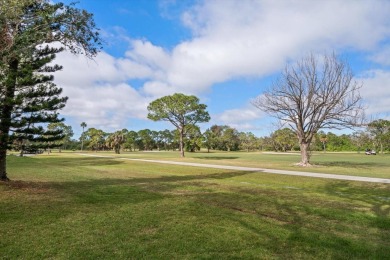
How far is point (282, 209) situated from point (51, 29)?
9.33 m

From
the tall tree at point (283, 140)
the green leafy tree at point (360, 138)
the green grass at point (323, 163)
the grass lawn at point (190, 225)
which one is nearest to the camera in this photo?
the grass lawn at point (190, 225)

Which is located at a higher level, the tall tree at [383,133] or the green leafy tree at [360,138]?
the tall tree at [383,133]

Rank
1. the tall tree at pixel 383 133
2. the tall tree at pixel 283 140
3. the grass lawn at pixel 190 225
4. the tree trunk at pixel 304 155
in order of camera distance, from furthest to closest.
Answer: the tall tree at pixel 283 140
the tall tree at pixel 383 133
the tree trunk at pixel 304 155
the grass lawn at pixel 190 225

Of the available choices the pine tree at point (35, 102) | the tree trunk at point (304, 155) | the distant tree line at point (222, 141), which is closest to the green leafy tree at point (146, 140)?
the distant tree line at point (222, 141)

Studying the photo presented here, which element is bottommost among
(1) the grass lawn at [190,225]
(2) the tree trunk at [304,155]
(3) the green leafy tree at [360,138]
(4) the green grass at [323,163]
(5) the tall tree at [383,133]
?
(1) the grass lawn at [190,225]

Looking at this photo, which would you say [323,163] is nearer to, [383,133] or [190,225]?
[190,225]

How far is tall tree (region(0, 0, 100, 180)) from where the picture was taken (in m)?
8.58

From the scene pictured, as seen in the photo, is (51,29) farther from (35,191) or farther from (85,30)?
(35,191)

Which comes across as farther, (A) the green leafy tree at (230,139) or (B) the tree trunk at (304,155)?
(A) the green leafy tree at (230,139)

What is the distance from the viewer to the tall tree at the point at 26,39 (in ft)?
28.1

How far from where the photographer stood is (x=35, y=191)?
371 inches

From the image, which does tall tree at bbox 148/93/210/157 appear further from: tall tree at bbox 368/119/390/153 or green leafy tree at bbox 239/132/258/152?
green leafy tree at bbox 239/132/258/152

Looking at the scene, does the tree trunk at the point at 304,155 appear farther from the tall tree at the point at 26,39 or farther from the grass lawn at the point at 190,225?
the tall tree at the point at 26,39

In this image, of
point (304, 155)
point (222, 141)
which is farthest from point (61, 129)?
point (222, 141)
